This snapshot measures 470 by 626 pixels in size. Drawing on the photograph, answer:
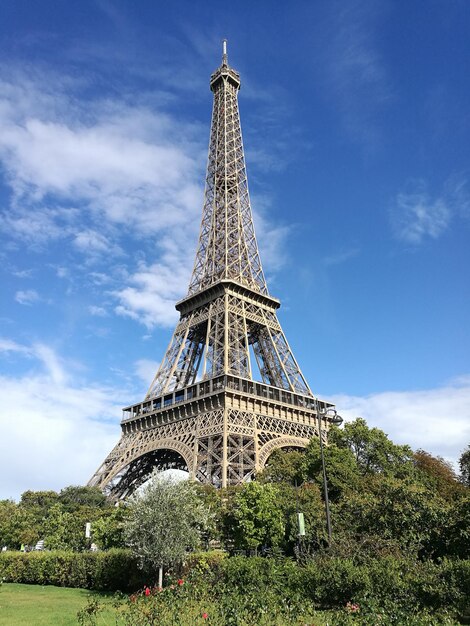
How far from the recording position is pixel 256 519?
27953mm

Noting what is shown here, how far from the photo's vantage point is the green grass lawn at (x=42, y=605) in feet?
48.5

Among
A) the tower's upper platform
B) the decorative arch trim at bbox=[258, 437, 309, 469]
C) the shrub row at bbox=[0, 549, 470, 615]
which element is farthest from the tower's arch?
the tower's upper platform

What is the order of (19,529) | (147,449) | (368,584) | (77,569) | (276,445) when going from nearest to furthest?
(368,584) → (77,569) → (276,445) → (147,449) → (19,529)

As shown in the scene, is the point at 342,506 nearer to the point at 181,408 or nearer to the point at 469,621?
the point at 469,621

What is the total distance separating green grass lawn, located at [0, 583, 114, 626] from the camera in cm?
1477

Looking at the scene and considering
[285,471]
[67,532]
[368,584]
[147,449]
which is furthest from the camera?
[147,449]

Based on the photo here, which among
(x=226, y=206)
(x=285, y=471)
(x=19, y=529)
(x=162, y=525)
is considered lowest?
(x=162, y=525)

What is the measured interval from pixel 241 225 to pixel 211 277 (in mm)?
8565

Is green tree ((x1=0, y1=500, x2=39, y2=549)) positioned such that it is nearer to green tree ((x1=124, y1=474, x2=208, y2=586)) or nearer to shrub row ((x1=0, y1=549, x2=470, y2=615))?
green tree ((x1=124, y1=474, x2=208, y2=586))

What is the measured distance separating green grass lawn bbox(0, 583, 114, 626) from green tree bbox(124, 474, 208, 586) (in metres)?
2.57

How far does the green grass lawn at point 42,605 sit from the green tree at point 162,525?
257 centimetres

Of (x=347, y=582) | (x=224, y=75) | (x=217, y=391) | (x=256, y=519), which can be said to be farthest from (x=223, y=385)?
(x=224, y=75)

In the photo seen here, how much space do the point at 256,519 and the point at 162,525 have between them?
875 centimetres

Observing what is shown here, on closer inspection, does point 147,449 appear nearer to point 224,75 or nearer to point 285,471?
point 285,471
